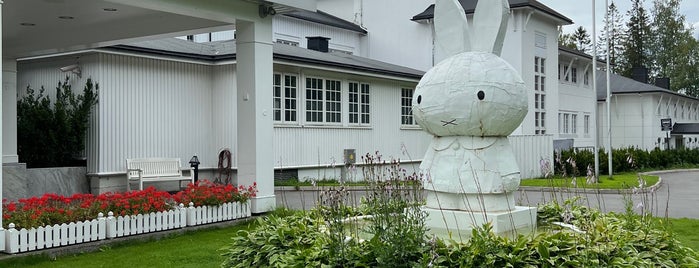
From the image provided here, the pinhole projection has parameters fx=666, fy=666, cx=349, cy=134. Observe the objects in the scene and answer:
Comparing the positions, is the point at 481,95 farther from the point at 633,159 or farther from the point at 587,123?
the point at 587,123

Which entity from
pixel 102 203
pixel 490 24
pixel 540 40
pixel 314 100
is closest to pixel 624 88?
pixel 540 40

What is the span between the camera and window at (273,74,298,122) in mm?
18969

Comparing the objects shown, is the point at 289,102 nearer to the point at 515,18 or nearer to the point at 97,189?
the point at 97,189

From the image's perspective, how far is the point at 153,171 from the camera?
1639 centimetres

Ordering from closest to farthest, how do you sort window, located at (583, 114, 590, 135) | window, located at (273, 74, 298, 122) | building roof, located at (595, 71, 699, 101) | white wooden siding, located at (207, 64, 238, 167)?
white wooden siding, located at (207, 64, 238, 167) → window, located at (273, 74, 298, 122) → window, located at (583, 114, 590, 135) → building roof, located at (595, 71, 699, 101)

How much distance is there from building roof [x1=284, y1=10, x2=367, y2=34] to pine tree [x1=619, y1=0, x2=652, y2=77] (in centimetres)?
4288

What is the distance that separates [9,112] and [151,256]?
9.74 metres

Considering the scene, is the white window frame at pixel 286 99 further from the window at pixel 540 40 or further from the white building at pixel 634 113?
the white building at pixel 634 113

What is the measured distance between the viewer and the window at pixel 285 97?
62.2 feet

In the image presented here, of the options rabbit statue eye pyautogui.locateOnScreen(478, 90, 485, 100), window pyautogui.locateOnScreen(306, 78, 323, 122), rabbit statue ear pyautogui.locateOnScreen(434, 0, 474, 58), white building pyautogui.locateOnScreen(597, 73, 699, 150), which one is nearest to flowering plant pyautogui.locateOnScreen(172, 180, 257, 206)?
rabbit statue ear pyautogui.locateOnScreen(434, 0, 474, 58)

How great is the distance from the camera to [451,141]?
7.39m

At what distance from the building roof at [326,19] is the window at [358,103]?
7385mm

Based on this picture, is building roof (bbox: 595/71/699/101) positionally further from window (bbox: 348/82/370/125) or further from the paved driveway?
window (bbox: 348/82/370/125)

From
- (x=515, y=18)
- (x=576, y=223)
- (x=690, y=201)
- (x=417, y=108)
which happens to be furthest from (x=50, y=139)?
(x=515, y=18)
